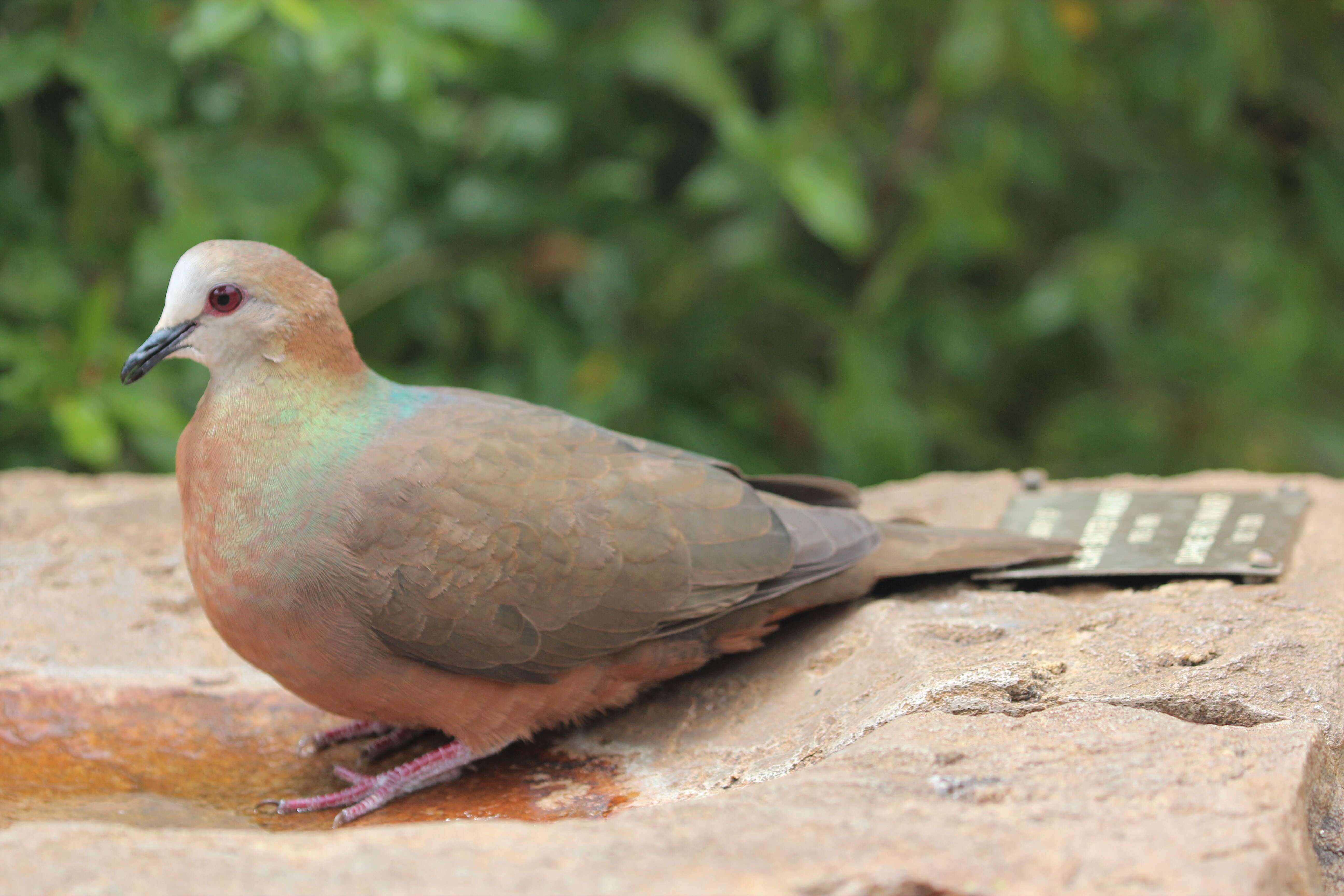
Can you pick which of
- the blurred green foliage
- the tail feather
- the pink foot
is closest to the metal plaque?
the tail feather

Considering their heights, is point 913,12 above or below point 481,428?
above

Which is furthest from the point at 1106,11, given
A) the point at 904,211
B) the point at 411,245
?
the point at 411,245

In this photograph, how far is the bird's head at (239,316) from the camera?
2600 mm

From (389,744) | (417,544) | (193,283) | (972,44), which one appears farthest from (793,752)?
(972,44)

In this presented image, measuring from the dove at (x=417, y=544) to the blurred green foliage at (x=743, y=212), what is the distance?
4.12 ft

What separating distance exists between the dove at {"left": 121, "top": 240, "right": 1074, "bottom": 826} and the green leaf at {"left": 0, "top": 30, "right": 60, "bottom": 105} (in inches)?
61.0

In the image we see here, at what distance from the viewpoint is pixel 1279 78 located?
491cm

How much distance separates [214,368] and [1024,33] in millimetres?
2913

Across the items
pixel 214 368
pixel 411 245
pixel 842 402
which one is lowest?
pixel 842 402

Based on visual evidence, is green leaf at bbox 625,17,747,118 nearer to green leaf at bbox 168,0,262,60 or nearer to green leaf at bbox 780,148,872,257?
green leaf at bbox 780,148,872,257

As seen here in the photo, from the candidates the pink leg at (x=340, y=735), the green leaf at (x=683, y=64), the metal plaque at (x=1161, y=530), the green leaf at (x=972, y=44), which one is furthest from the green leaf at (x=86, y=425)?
the green leaf at (x=972, y=44)

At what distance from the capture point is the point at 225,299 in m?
2.63

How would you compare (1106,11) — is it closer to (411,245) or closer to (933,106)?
(933,106)

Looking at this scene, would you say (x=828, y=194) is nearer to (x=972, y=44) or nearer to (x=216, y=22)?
(x=972, y=44)
